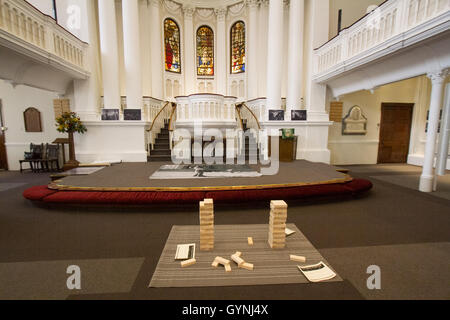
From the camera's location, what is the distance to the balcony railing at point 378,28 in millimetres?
3791

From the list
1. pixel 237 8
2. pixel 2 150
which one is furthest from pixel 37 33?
pixel 237 8

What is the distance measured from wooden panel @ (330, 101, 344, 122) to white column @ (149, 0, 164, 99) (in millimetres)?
7401

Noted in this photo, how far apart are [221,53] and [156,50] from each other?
322 centimetres

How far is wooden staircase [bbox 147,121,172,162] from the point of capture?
7219 mm

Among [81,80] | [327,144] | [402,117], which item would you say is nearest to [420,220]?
[327,144]

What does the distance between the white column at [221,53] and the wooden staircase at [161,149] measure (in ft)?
14.1

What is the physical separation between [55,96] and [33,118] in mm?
1105

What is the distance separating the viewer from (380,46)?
4641 millimetres

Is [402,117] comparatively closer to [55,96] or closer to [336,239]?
[336,239]

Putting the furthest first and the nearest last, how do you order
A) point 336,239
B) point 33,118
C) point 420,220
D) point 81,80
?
1. point 33,118
2. point 81,80
3. point 420,220
4. point 336,239

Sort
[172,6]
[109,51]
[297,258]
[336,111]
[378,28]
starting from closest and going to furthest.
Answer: [297,258] → [378,28] → [109,51] → [336,111] → [172,6]

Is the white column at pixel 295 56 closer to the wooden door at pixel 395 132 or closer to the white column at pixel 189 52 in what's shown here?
the wooden door at pixel 395 132

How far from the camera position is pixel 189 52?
10922mm

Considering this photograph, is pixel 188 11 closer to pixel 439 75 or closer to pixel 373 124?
pixel 373 124
